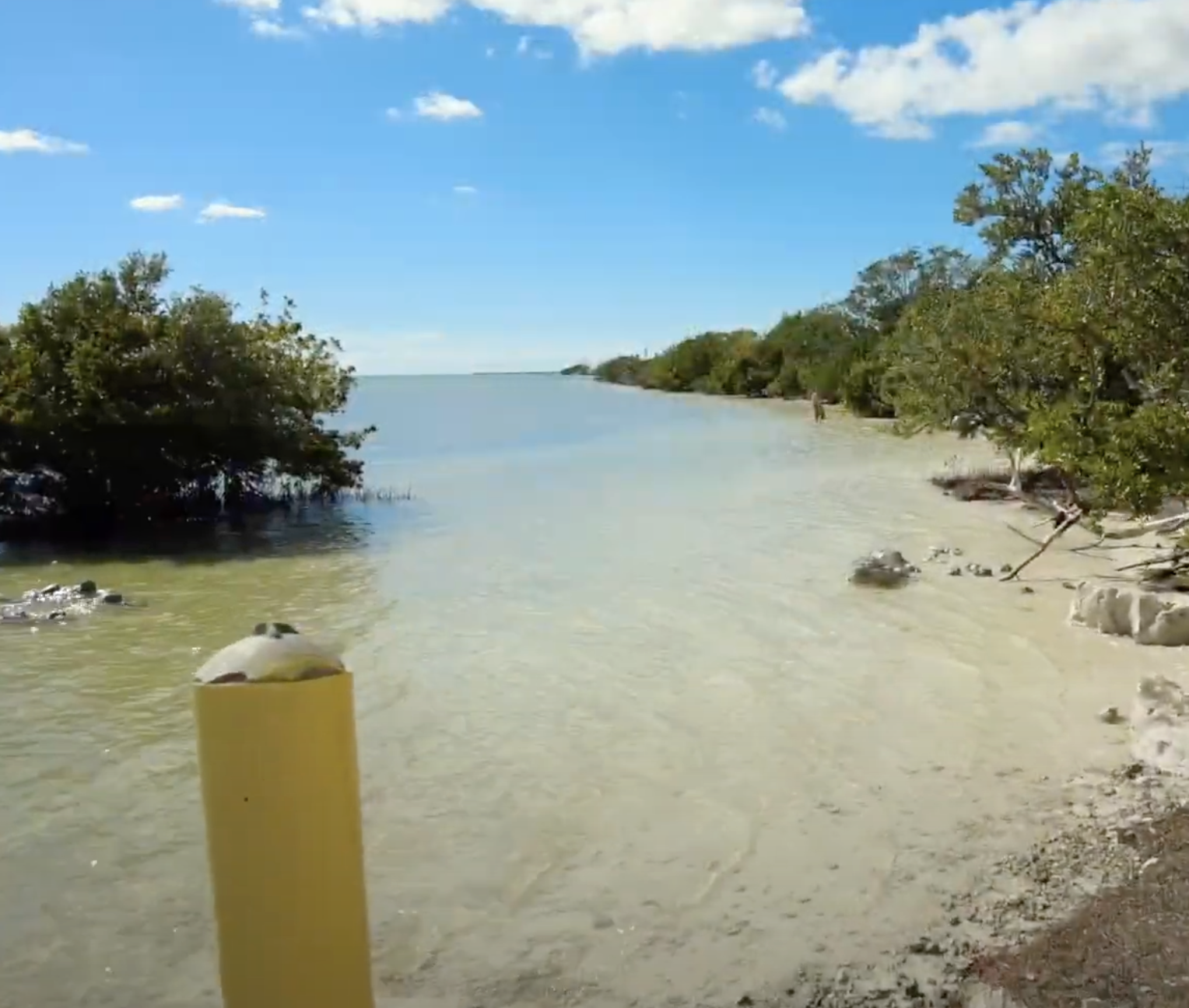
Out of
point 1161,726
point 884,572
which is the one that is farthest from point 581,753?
point 884,572

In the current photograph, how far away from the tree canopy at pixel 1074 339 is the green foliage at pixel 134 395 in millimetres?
12594

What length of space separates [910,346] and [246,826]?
24.6m

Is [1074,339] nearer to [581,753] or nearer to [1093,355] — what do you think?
[1093,355]

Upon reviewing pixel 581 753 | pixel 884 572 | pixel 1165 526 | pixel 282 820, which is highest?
pixel 282 820

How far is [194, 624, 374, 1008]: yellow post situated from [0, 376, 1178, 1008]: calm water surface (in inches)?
106

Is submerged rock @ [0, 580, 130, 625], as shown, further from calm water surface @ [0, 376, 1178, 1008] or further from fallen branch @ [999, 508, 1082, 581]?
fallen branch @ [999, 508, 1082, 581]

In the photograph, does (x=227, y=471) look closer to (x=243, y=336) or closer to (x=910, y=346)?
(x=243, y=336)

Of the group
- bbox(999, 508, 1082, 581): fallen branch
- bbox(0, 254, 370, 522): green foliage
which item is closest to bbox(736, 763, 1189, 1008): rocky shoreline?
bbox(999, 508, 1082, 581): fallen branch

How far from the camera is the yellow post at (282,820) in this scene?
2604 mm

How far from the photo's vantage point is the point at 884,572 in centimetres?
1598

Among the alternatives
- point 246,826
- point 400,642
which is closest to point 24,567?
point 400,642

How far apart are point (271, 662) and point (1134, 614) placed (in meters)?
11.1

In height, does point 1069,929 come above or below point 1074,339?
below

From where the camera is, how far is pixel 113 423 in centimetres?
2175
